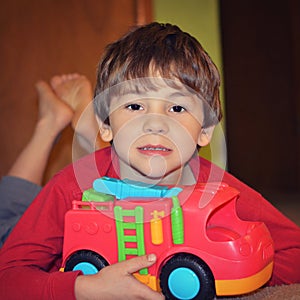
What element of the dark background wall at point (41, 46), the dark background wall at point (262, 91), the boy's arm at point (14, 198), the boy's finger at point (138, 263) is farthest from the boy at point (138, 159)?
the dark background wall at point (262, 91)

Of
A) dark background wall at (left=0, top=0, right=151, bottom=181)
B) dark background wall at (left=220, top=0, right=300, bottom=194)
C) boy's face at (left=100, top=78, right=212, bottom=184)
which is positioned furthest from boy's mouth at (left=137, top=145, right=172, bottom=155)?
dark background wall at (left=220, top=0, right=300, bottom=194)

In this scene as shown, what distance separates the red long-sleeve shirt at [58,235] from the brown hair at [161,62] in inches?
3.4

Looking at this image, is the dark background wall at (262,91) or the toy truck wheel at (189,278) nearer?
the toy truck wheel at (189,278)

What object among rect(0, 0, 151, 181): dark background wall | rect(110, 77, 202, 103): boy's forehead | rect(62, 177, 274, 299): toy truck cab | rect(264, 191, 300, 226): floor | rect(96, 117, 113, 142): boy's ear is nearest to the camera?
rect(62, 177, 274, 299): toy truck cab

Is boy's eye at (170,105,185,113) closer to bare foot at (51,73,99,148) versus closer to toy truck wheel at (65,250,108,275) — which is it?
toy truck wheel at (65,250,108,275)

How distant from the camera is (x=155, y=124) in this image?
0.68 meters

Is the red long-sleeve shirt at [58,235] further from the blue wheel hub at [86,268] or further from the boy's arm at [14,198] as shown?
the boy's arm at [14,198]

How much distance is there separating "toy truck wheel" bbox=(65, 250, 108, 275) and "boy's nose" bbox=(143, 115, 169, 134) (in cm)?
17

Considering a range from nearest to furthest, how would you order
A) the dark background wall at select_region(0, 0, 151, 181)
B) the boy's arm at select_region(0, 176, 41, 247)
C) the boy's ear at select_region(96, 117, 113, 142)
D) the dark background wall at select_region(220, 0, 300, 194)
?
the boy's ear at select_region(96, 117, 113, 142), the boy's arm at select_region(0, 176, 41, 247), the dark background wall at select_region(0, 0, 151, 181), the dark background wall at select_region(220, 0, 300, 194)

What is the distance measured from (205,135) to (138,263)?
27cm

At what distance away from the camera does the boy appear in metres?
0.67

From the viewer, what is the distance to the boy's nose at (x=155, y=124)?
677 millimetres

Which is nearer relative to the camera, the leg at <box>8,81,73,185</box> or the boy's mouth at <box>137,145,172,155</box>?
the boy's mouth at <box>137,145,172,155</box>

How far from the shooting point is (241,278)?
0.61m
